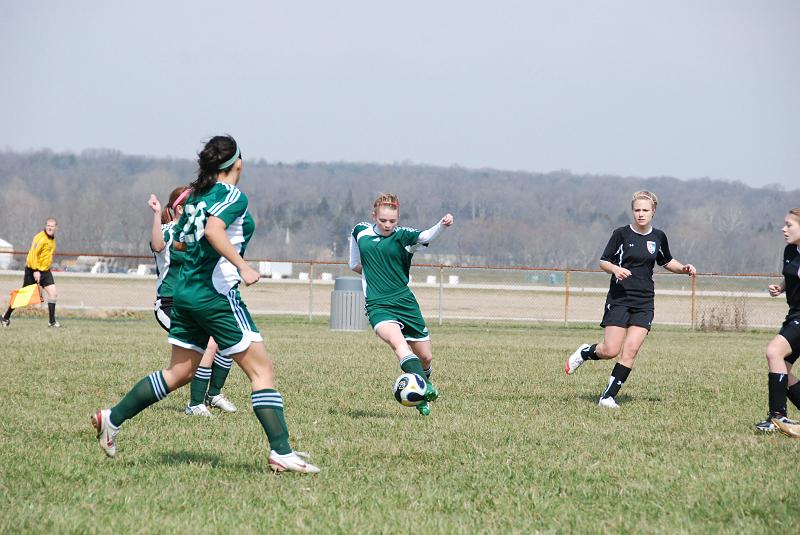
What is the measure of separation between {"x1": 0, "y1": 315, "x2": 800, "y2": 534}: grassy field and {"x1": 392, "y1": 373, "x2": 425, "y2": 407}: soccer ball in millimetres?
219

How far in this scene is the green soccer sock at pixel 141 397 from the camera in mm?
6211

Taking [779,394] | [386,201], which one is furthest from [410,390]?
[779,394]

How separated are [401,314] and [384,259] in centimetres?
47

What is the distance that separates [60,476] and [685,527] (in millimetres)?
3396

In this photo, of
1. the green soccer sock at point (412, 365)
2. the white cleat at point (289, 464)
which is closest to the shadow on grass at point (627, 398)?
the green soccer sock at point (412, 365)

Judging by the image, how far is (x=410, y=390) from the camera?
7789 mm

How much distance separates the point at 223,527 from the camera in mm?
4797

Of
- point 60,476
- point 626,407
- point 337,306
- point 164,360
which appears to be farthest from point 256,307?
point 60,476

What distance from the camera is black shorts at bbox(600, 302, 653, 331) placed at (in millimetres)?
9617

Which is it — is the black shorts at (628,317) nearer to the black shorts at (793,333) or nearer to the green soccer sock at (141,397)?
the black shorts at (793,333)

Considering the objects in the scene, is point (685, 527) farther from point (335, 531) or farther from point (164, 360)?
point (164, 360)

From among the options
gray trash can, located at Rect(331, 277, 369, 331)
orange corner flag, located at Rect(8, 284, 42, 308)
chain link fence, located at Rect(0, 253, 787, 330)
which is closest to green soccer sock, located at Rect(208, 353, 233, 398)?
orange corner flag, located at Rect(8, 284, 42, 308)

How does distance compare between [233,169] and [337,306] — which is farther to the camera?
[337,306]

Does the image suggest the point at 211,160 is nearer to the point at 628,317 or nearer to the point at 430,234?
the point at 430,234
